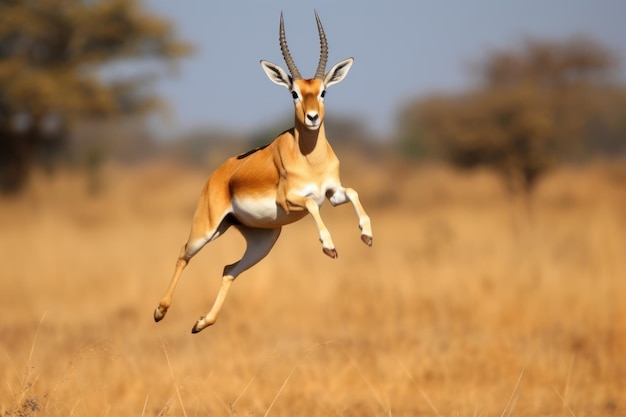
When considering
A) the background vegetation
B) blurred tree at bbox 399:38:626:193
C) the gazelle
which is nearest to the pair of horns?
the gazelle

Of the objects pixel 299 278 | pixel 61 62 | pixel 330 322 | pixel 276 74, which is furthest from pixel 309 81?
pixel 61 62

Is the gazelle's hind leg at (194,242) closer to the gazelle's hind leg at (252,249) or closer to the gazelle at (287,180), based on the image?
the gazelle at (287,180)

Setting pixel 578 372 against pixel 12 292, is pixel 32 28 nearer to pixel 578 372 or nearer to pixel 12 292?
pixel 12 292

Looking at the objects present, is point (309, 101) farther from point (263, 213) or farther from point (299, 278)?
point (299, 278)

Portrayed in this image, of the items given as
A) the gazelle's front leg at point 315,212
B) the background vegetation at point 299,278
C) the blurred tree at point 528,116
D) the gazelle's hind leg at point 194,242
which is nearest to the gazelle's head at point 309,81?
the gazelle's front leg at point 315,212

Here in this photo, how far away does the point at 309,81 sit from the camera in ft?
16.8

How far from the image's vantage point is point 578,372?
41.3 ft

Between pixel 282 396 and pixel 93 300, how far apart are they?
25.0 ft

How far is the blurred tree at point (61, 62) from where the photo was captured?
28062mm

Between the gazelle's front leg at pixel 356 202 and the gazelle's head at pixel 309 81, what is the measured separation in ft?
1.26

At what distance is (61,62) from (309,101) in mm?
25520

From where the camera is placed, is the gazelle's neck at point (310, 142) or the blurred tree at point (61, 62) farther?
the blurred tree at point (61, 62)

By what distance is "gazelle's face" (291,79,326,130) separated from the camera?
491cm

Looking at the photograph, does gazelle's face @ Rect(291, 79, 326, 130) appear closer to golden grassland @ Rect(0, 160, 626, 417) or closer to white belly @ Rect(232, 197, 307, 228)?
white belly @ Rect(232, 197, 307, 228)
